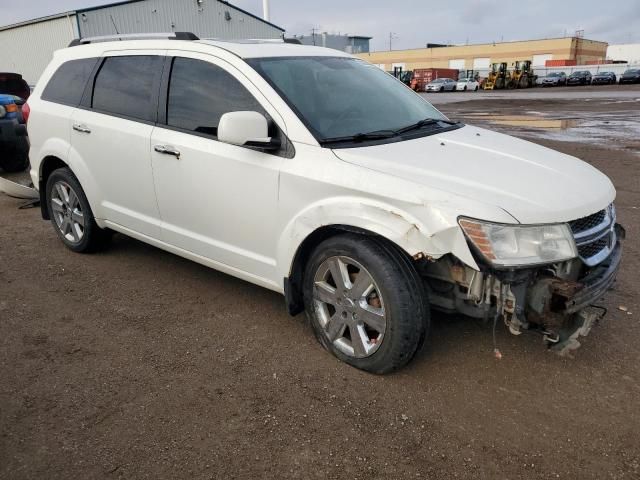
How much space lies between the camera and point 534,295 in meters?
2.61

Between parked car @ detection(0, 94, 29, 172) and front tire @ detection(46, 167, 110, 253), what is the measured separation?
3.07 meters

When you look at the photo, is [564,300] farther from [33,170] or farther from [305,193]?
[33,170]

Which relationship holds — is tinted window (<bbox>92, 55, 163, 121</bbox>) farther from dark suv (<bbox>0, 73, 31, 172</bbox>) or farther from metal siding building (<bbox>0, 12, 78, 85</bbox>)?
metal siding building (<bbox>0, 12, 78, 85</bbox>)

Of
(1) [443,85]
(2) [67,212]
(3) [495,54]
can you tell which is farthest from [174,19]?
(3) [495,54]

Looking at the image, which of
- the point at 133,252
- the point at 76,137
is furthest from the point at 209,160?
the point at 133,252

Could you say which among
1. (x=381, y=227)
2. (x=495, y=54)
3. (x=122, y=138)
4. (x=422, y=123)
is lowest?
(x=495, y=54)

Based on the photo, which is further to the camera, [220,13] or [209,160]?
[220,13]

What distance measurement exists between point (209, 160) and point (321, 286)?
112cm

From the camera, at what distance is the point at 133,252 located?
5.09 m

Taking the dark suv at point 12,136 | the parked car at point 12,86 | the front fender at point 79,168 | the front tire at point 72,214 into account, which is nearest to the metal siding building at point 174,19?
the parked car at point 12,86

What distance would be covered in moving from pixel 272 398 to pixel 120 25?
80.2 feet

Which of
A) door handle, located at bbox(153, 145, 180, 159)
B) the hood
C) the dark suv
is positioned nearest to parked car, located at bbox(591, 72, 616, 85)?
the dark suv

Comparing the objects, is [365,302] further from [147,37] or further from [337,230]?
[147,37]

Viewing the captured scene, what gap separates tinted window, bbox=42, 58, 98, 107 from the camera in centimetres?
455
